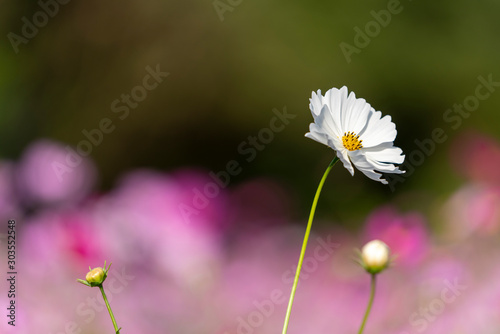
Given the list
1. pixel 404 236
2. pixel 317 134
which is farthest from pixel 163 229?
pixel 317 134

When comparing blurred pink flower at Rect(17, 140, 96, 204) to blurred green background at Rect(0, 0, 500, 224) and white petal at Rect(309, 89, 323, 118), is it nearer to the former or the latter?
blurred green background at Rect(0, 0, 500, 224)

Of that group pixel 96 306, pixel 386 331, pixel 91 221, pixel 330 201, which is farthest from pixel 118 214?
pixel 330 201

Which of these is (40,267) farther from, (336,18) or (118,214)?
(336,18)

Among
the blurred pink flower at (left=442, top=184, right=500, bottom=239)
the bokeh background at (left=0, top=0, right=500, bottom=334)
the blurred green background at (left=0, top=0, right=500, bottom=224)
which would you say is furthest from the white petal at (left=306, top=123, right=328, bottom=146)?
the blurred green background at (left=0, top=0, right=500, bottom=224)

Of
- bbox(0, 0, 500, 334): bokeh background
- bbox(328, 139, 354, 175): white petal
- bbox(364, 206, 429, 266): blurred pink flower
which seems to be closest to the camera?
bbox(328, 139, 354, 175): white petal

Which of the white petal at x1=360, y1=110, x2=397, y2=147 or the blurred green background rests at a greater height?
the blurred green background

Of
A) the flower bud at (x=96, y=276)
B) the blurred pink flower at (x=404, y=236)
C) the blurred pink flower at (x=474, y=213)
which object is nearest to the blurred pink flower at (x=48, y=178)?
the blurred pink flower at (x=404, y=236)

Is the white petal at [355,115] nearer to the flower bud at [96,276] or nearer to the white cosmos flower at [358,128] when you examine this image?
the white cosmos flower at [358,128]
